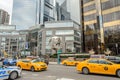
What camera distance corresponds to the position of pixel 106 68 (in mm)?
13844

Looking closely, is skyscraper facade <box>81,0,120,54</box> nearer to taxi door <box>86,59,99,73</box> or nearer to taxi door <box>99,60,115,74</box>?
taxi door <box>86,59,99,73</box>

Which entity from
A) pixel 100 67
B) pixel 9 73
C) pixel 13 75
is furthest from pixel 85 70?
pixel 9 73

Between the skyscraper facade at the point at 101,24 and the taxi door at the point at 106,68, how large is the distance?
30.9m

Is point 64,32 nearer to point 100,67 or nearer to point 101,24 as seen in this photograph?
point 101,24

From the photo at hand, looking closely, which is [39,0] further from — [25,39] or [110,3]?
[110,3]

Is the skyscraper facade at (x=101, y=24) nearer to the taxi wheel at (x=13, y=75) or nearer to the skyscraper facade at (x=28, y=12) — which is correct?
the taxi wheel at (x=13, y=75)

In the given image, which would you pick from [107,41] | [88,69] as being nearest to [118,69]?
[88,69]

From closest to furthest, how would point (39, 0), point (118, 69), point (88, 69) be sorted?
1. point (118, 69)
2. point (88, 69)
3. point (39, 0)

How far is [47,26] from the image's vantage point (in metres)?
88.6

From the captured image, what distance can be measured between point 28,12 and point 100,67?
137614mm

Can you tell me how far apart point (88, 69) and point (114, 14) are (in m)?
37.7

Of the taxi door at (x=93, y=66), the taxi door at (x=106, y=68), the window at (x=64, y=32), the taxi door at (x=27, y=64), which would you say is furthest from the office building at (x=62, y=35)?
the taxi door at (x=106, y=68)

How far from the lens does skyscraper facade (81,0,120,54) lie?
4778 centimetres

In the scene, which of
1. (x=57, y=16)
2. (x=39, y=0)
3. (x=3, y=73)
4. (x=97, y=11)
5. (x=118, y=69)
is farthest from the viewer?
(x=57, y=16)
